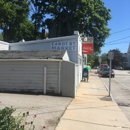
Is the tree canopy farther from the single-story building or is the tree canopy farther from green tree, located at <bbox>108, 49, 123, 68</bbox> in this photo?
green tree, located at <bbox>108, 49, 123, 68</bbox>

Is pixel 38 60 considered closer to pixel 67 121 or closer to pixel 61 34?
pixel 67 121

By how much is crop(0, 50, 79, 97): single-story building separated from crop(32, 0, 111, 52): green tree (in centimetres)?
2151

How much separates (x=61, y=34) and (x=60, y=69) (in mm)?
24479

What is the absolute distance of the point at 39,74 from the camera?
12.5 m

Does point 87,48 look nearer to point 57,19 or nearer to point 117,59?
point 57,19

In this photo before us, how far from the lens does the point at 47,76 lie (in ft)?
40.3

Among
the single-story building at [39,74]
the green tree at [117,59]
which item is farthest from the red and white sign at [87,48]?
the green tree at [117,59]

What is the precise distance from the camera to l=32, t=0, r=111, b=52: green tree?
110 ft

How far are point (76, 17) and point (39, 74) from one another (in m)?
22.8

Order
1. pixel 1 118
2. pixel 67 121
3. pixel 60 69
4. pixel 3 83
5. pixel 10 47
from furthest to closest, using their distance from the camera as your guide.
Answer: pixel 10 47 < pixel 3 83 < pixel 60 69 < pixel 67 121 < pixel 1 118

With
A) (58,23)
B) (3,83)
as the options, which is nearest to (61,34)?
(58,23)

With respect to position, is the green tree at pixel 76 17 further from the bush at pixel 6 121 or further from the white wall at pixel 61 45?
the bush at pixel 6 121

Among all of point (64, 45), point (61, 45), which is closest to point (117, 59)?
point (61, 45)

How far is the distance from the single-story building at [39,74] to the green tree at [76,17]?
21.5 m
